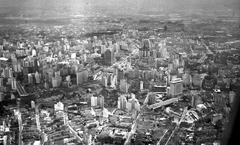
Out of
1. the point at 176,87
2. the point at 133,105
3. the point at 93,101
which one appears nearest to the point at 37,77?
the point at 93,101

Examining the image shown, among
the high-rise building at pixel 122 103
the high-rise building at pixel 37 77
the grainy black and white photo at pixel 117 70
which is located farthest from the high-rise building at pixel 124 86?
the high-rise building at pixel 37 77

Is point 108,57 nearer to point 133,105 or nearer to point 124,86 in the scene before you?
point 124,86

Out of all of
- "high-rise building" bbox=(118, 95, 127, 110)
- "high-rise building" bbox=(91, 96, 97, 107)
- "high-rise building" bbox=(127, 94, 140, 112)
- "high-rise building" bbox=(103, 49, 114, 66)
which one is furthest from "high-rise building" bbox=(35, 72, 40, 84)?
"high-rise building" bbox=(127, 94, 140, 112)

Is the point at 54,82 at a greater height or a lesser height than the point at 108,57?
lesser

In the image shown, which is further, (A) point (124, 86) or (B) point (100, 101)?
(A) point (124, 86)

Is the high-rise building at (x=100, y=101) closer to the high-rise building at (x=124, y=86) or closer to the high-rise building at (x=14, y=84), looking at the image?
the high-rise building at (x=124, y=86)

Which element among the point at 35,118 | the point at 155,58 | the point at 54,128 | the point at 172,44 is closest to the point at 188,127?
the point at 54,128

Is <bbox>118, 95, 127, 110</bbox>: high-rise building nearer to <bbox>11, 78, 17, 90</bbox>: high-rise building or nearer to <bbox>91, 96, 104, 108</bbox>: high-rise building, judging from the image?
<bbox>91, 96, 104, 108</bbox>: high-rise building

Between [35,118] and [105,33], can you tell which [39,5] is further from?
[35,118]
